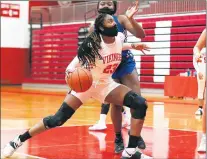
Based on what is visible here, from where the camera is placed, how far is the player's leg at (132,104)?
5414 millimetres

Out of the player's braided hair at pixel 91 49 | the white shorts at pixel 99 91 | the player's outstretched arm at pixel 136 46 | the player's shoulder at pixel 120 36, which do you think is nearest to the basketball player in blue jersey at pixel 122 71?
the player's shoulder at pixel 120 36

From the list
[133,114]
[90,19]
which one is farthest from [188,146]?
[90,19]

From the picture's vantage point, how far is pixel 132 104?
5.41 metres

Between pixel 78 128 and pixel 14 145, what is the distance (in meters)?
2.92

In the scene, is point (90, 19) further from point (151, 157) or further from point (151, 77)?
point (151, 157)

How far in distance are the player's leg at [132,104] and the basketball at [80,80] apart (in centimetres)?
35

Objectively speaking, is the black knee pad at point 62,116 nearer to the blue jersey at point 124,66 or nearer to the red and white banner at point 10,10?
the blue jersey at point 124,66

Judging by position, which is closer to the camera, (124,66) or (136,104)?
(136,104)

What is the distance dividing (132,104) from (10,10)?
22.1 m

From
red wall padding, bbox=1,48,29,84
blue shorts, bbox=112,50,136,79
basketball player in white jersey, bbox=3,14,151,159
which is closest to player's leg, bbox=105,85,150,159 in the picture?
basketball player in white jersey, bbox=3,14,151,159

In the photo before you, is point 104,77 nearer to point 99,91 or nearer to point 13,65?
point 99,91

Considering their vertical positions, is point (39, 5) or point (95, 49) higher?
point (39, 5)

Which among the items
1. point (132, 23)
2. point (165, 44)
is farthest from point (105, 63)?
point (165, 44)

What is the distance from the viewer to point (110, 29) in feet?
18.0
